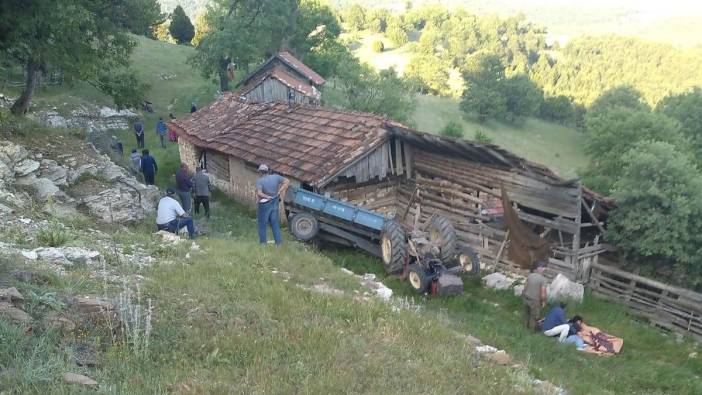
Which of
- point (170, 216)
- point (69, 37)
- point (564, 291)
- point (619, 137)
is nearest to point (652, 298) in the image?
point (564, 291)

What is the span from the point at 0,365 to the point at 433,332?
15.1 feet

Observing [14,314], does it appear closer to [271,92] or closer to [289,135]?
[289,135]

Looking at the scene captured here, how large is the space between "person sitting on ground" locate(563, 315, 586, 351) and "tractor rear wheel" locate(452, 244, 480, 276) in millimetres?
2641

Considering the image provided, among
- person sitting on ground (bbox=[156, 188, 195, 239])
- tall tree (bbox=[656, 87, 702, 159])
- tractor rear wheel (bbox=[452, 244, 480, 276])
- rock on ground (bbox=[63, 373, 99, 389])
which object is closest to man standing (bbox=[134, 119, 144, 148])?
person sitting on ground (bbox=[156, 188, 195, 239])

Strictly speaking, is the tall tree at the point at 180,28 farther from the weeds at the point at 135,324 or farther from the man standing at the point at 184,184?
the weeds at the point at 135,324

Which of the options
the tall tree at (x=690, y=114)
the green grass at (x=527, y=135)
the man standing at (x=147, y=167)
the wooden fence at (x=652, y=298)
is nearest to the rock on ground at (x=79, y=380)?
the wooden fence at (x=652, y=298)

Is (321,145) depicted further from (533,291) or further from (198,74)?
(198,74)

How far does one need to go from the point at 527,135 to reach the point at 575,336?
48.4m

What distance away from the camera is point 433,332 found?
6594 millimetres

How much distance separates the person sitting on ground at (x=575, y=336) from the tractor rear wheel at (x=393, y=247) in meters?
3.58

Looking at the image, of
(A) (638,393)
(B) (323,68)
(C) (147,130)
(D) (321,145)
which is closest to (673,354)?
(A) (638,393)

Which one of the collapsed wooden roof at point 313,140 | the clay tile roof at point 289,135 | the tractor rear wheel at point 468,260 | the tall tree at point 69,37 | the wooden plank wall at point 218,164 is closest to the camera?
the tall tree at point 69,37

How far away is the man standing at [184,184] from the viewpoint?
43.1 ft

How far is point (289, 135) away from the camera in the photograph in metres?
17.2
